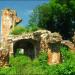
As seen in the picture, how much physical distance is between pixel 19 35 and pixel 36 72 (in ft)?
50.7

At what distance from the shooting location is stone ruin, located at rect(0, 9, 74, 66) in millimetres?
19312

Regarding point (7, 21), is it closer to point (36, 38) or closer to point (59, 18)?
point (59, 18)

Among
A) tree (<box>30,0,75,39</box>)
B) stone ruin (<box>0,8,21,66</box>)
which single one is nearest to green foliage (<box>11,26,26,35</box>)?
stone ruin (<box>0,8,21,66</box>)

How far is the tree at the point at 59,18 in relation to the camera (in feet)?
111

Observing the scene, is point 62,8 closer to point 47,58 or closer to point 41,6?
point 41,6

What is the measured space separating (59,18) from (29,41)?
6415 mm

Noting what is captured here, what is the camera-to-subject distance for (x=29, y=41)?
2875cm

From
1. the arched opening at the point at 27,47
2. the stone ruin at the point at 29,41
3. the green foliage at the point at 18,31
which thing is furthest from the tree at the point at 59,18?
the green foliage at the point at 18,31

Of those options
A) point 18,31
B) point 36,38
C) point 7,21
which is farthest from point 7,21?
point 36,38

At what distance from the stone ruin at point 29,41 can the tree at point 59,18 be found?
8.89 ft

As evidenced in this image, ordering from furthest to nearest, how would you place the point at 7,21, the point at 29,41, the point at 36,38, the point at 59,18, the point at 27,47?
the point at 59,18
the point at 7,21
the point at 27,47
the point at 29,41
the point at 36,38

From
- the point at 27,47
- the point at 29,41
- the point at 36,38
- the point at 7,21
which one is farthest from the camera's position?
the point at 7,21

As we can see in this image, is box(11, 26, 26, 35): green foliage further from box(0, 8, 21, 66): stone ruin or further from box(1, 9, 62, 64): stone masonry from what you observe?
box(0, 8, 21, 66): stone ruin

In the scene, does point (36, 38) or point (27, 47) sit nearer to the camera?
point (36, 38)
